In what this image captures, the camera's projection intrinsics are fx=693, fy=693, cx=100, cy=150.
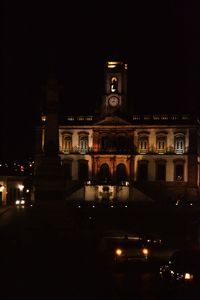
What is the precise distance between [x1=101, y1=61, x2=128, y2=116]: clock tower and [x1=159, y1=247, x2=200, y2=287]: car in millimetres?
51840

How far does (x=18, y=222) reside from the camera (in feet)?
117

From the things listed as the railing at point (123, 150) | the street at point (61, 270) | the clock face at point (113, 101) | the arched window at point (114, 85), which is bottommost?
the street at point (61, 270)

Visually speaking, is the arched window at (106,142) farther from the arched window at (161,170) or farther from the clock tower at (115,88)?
the arched window at (161,170)

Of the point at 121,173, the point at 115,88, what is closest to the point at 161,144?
the point at 121,173

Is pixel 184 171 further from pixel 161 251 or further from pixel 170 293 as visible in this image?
pixel 170 293

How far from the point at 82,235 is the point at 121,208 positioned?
21206 mm

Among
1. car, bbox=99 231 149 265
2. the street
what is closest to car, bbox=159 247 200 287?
the street

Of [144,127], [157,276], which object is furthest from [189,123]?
[157,276]

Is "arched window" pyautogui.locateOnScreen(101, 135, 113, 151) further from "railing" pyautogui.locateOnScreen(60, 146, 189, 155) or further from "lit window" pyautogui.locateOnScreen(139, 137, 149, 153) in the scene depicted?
"lit window" pyautogui.locateOnScreen(139, 137, 149, 153)

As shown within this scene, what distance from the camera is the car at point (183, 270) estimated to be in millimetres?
15005

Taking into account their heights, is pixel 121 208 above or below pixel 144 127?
below

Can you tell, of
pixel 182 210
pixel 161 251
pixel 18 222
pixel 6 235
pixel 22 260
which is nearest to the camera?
pixel 22 260

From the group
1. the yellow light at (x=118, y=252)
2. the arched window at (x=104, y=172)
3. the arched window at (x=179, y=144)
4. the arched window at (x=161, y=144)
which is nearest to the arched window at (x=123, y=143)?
the arched window at (x=104, y=172)

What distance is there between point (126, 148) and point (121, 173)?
8.58 ft
